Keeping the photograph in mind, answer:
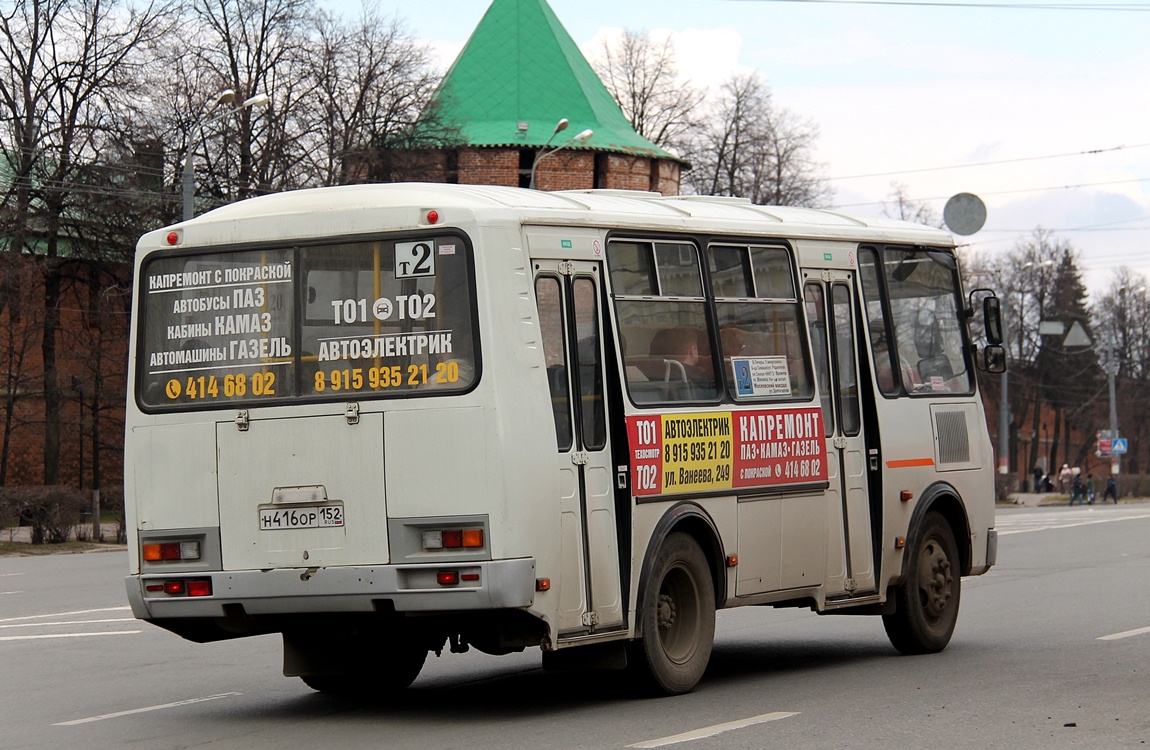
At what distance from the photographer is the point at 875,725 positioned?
28.6ft

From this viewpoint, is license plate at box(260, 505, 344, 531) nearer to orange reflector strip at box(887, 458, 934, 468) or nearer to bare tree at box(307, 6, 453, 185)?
orange reflector strip at box(887, 458, 934, 468)

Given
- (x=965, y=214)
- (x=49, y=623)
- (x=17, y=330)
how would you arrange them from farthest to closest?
(x=17, y=330) < (x=965, y=214) < (x=49, y=623)

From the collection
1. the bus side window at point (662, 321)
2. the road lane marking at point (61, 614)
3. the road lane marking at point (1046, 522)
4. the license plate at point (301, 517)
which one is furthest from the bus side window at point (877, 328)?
the road lane marking at point (1046, 522)

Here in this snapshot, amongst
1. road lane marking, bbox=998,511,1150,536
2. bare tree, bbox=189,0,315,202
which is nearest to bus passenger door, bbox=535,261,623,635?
road lane marking, bbox=998,511,1150,536

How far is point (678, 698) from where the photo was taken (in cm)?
994

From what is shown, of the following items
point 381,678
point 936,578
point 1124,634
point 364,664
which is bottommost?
point 1124,634

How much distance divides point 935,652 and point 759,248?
3.46 meters

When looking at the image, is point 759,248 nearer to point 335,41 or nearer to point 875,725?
point 875,725

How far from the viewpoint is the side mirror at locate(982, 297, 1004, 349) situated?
12.9m

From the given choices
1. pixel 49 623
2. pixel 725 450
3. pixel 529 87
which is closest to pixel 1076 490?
pixel 529 87

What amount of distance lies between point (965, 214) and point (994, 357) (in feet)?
56.6

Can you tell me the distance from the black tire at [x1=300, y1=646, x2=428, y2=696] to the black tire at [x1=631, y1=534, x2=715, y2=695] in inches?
61.5

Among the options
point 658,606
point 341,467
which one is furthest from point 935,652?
point 341,467

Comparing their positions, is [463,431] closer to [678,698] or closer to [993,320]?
[678,698]
